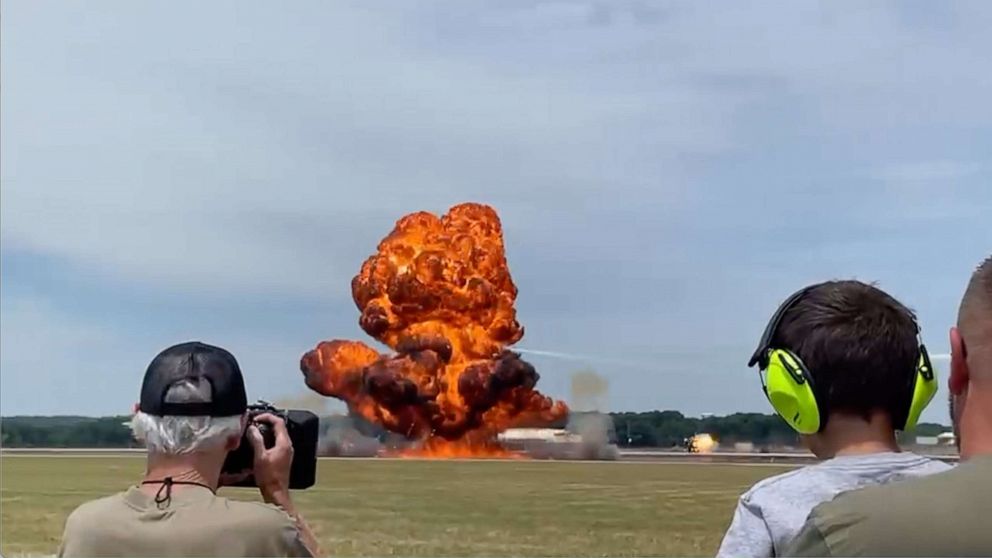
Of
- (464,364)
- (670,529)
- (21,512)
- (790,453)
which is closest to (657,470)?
(790,453)

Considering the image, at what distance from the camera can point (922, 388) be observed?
3121mm

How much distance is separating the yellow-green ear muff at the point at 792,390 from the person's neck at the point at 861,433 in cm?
5

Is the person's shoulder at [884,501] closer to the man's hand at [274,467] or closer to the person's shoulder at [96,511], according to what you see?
the man's hand at [274,467]

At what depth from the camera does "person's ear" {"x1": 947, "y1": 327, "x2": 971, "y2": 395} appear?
96.9 inches

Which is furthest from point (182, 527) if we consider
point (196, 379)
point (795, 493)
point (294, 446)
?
point (795, 493)

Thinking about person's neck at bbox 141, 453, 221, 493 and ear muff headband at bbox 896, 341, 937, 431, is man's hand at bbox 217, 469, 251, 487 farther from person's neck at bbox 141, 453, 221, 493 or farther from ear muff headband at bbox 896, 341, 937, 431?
ear muff headband at bbox 896, 341, 937, 431

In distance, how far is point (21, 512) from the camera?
29922mm

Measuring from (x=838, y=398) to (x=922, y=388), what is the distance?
253 mm

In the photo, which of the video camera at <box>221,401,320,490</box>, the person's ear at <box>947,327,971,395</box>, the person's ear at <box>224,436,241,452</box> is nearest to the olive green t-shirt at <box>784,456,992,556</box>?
the person's ear at <box>947,327,971,395</box>

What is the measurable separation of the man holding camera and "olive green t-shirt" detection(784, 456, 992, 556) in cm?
155

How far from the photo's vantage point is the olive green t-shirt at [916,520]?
2.21 meters

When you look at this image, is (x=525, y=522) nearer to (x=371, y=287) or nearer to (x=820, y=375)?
(x=820, y=375)

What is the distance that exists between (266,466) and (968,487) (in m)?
2.06

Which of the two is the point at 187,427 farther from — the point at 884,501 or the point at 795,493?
the point at 884,501
